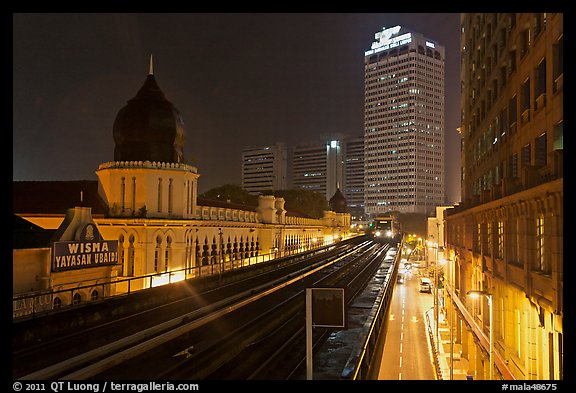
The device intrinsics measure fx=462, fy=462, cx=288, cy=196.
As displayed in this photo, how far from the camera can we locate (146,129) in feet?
119

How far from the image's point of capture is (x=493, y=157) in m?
36.1

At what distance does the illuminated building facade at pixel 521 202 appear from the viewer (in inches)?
688

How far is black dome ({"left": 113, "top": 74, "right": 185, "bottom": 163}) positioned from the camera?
36.1 m

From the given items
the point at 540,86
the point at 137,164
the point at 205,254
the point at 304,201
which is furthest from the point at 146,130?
the point at 304,201

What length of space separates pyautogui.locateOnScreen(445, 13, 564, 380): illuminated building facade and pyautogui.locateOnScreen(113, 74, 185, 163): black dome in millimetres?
24196

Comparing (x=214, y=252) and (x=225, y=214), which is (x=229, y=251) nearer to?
(x=225, y=214)

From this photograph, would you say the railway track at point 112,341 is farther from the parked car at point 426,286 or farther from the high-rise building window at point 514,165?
the parked car at point 426,286

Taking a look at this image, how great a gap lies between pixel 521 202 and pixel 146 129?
26971 millimetres

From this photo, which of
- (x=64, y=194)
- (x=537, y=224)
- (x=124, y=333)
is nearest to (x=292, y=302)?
(x=124, y=333)

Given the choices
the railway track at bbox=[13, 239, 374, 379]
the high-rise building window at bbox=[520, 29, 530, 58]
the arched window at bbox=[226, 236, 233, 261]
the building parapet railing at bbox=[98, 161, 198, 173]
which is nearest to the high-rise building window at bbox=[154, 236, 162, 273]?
the building parapet railing at bbox=[98, 161, 198, 173]

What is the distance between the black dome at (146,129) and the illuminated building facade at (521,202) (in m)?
24.2
